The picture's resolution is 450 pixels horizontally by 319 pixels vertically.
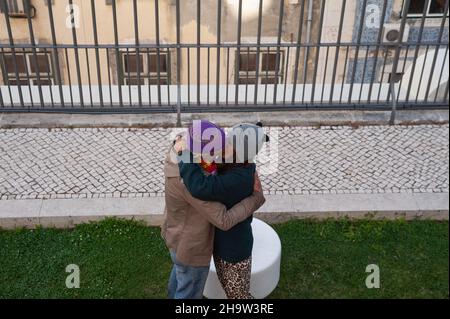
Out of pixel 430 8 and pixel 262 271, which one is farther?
pixel 430 8

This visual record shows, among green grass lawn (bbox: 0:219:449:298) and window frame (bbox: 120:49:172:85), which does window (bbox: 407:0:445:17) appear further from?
green grass lawn (bbox: 0:219:449:298)

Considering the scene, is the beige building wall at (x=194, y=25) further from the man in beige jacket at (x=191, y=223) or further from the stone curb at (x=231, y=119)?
the man in beige jacket at (x=191, y=223)

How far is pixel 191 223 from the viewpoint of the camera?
3.22 metres

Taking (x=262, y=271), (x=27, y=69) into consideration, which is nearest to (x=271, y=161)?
(x=262, y=271)

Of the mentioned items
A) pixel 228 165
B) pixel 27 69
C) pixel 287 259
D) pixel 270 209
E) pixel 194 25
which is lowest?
pixel 194 25

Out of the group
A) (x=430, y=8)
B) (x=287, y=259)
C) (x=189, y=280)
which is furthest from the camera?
(x=430, y=8)

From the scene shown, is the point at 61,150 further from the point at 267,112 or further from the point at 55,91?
the point at 267,112

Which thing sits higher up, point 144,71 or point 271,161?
point 271,161

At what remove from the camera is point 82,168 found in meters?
5.17

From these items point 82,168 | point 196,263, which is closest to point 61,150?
point 82,168

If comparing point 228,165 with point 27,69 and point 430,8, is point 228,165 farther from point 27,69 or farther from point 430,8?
point 430,8

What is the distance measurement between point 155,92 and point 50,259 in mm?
2700

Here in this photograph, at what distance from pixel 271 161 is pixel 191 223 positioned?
2.26 m

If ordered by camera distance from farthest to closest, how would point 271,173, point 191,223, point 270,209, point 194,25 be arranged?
1. point 194,25
2. point 271,173
3. point 270,209
4. point 191,223
